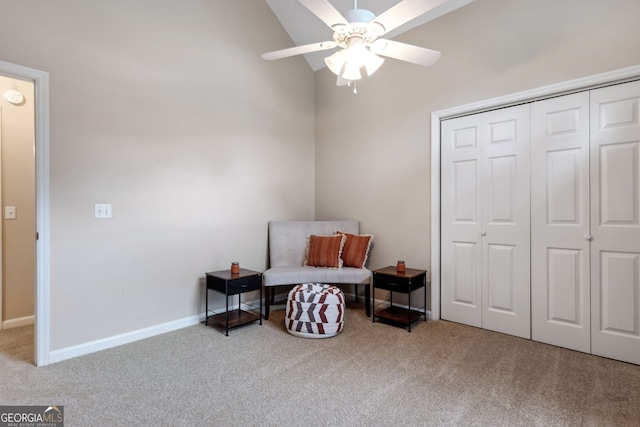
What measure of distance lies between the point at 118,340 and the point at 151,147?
1629 millimetres

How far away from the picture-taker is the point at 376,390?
2.05 m

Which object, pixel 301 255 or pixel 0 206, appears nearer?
pixel 0 206

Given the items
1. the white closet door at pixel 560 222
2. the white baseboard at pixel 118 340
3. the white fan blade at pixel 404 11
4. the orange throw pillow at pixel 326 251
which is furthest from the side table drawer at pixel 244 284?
the white closet door at pixel 560 222

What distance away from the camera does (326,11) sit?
1.82m

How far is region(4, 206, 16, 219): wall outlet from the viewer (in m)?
3.14

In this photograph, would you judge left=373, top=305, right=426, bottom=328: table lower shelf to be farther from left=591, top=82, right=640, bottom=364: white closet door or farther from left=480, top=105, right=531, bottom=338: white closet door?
left=591, top=82, right=640, bottom=364: white closet door

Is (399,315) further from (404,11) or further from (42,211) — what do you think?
(42,211)

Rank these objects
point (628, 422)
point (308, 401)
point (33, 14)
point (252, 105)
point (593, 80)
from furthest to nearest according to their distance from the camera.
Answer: point (252, 105)
point (593, 80)
point (33, 14)
point (308, 401)
point (628, 422)

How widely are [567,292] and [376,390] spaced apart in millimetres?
1801

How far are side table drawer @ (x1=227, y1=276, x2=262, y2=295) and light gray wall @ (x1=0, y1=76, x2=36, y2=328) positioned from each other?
6.10ft

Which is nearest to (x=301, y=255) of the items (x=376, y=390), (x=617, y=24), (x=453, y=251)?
(x=453, y=251)

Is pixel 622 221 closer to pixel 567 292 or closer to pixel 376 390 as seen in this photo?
pixel 567 292

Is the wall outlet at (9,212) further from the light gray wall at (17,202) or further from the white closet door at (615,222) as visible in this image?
the white closet door at (615,222)

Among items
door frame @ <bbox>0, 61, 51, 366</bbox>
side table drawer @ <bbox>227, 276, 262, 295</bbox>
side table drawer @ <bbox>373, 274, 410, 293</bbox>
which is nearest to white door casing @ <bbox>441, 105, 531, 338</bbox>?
side table drawer @ <bbox>373, 274, 410, 293</bbox>
